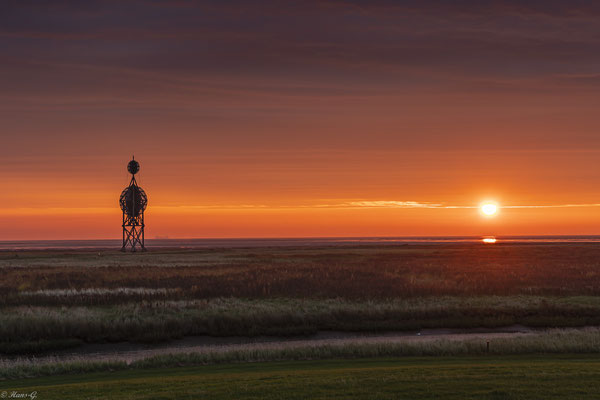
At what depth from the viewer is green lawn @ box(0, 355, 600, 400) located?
1495cm

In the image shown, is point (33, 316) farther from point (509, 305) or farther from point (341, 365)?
point (509, 305)

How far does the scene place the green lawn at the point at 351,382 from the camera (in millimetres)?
14953

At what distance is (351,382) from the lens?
16.2 meters

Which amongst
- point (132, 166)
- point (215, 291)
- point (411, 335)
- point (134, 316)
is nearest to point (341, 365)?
point (411, 335)

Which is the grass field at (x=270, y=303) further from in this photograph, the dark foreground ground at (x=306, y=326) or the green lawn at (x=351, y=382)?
the green lawn at (x=351, y=382)

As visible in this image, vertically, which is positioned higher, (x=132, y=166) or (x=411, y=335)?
(x=132, y=166)

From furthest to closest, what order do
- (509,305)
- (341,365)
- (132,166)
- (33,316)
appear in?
1. (132,166)
2. (509,305)
3. (33,316)
4. (341,365)

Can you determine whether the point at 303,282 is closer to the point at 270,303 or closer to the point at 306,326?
the point at 270,303

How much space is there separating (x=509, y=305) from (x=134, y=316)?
23.4 metres

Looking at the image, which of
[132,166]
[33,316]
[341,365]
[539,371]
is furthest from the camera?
[132,166]

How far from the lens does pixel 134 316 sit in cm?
3481

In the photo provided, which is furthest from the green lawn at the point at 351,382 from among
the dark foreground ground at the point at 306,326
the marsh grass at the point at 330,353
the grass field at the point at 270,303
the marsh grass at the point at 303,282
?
the marsh grass at the point at 303,282

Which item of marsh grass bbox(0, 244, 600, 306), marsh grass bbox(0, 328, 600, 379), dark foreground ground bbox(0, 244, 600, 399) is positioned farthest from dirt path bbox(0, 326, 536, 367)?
marsh grass bbox(0, 244, 600, 306)

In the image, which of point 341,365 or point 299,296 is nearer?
point 341,365
